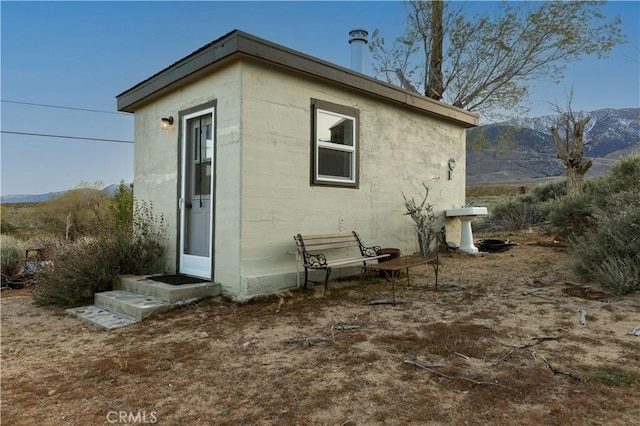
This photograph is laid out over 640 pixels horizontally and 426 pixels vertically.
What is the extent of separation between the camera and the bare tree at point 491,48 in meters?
12.2

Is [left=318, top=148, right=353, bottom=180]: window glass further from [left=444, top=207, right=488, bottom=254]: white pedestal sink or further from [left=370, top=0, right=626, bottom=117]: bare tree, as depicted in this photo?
[left=370, top=0, right=626, bottom=117]: bare tree

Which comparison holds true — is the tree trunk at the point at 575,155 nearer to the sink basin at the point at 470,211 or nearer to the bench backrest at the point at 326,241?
the sink basin at the point at 470,211

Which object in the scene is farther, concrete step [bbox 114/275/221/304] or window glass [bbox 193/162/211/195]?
window glass [bbox 193/162/211/195]

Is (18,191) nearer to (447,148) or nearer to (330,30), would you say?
(330,30)

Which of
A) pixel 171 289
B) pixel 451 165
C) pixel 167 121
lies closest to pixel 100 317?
pixel 171 289

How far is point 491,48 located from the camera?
13070 millimetres

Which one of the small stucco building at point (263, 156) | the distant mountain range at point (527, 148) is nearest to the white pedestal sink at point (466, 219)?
the small stucco building at point (263, 156)

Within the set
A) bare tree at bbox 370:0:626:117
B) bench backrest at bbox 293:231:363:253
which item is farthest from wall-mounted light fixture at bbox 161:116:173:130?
bare tree at bbox 370:0:626:117

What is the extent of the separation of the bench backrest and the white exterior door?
1.40 m

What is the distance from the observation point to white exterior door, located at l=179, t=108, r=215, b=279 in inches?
224

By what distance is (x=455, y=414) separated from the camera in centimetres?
213

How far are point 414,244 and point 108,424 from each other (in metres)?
6.59

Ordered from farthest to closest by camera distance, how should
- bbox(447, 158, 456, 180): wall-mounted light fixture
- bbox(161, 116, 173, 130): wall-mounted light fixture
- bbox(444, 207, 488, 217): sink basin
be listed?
1. bbox(447, 158, 456, 180): wall-mounted light fixture
2. bbox(444, 207, 488, 217): sink basin
3. bbox(161, 116, 173, 130): wall-mounted light fixture

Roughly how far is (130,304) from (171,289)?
0.49 meters
